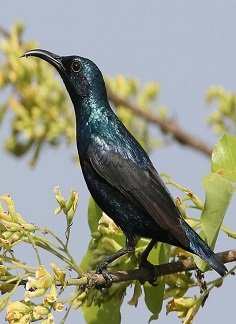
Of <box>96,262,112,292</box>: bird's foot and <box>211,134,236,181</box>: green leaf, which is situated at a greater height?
<box>211,134,236,181</box>: green leaf

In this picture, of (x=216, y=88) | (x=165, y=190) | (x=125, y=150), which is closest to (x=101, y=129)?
(x=125, y=150)

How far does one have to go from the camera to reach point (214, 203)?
3133mm

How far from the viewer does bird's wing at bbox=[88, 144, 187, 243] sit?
12.9ft

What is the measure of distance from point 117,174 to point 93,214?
0.41m

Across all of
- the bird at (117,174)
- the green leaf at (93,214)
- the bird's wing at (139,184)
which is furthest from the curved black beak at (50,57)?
the green leaf at (93,214)

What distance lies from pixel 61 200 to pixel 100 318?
25.1 inches

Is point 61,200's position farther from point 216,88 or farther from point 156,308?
point 216,88

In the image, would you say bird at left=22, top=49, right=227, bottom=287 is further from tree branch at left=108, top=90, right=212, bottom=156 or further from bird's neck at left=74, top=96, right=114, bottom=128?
tree branch at left=108, top=90, right=212, bottom=156

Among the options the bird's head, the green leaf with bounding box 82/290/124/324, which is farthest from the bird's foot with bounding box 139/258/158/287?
the bird's head

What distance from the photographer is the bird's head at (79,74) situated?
15.5ft

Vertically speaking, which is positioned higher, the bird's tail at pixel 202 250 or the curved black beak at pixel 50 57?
the curved black beak at pixel 50 57

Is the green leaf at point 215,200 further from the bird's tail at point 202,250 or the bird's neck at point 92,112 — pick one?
the bird's neck at point 92,112

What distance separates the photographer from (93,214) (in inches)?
157

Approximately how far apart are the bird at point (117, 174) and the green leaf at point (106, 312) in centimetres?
16
